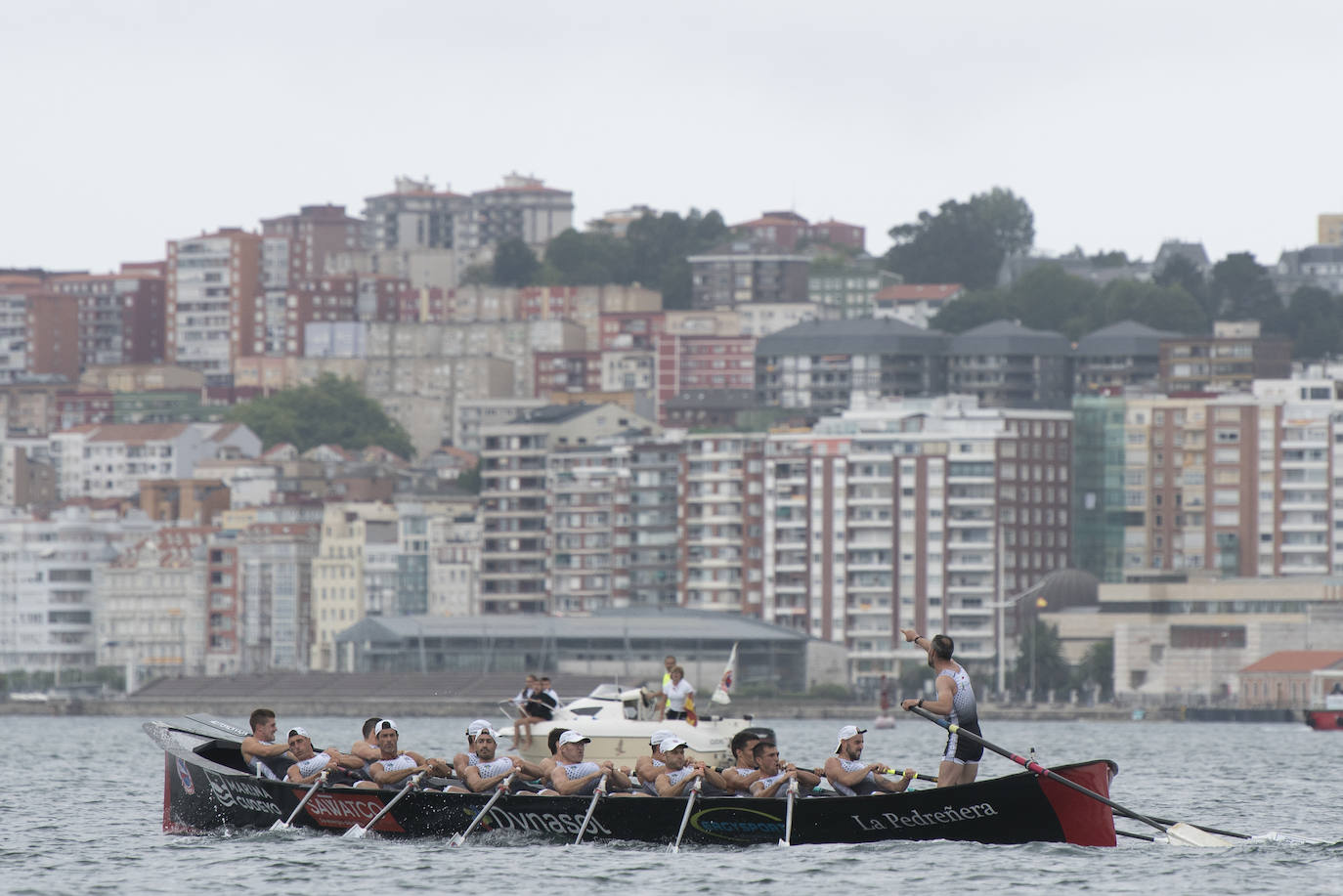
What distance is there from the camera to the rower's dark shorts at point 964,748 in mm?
40938

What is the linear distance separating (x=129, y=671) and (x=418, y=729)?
63.4 m

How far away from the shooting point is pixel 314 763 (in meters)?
45.5

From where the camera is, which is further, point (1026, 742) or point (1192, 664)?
point (1192, 664)

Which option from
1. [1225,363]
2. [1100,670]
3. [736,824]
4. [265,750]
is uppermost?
[1225,363]

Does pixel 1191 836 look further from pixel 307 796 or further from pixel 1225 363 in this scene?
pixel 1225 363

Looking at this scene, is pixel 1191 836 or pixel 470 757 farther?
pixel 470 757

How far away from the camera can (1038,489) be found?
180m

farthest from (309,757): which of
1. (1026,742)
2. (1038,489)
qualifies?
(1038,489)

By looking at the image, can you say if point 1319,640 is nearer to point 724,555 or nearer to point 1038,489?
point 1038,489

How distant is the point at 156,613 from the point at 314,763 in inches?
6079

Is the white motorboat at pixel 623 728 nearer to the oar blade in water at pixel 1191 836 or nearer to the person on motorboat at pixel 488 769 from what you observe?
the person on motorboat at pixel 488 769

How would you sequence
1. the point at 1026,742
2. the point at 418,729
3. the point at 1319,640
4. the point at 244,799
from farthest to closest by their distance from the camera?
the point at 1319,640 → the point at 418,729 → the point at 1026,742 → the point at 244,799

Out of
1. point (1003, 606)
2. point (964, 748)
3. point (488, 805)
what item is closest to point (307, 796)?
point (488, 805)

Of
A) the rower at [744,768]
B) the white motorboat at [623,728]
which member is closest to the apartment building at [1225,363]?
the white motorboat at [623,728]
